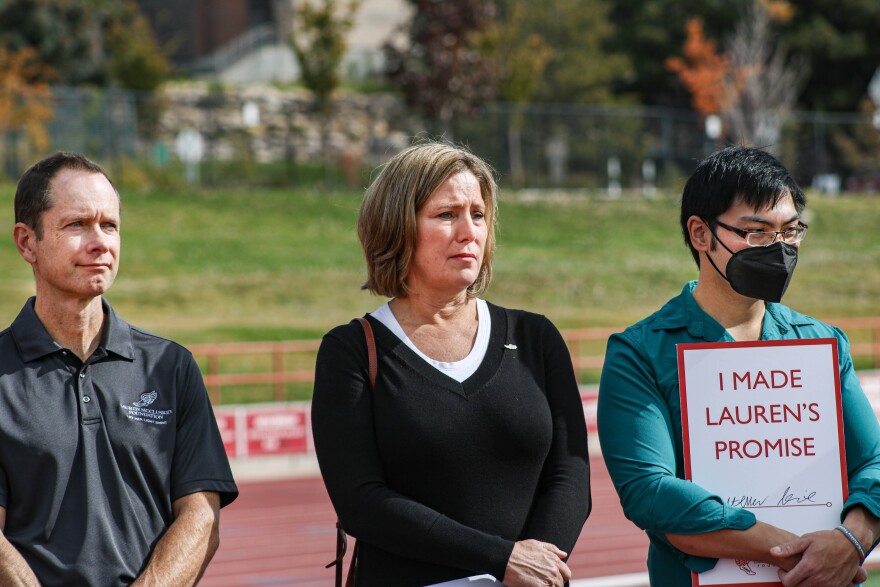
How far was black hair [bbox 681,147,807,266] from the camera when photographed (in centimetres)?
343

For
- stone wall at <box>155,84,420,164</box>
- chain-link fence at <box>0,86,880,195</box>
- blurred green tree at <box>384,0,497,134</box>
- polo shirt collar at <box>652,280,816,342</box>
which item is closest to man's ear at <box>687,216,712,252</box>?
polo shirt collar at <box>652,280,816,342</box>

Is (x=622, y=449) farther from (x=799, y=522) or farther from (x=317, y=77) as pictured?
(x=317, y=77)

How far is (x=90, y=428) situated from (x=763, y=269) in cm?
191

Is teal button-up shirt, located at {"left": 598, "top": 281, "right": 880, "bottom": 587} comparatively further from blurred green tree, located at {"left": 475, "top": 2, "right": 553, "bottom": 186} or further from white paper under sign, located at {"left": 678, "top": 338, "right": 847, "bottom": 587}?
blurred green tree, located at {"left": 475, "top": 2, "right": 553, "bottom": 186}

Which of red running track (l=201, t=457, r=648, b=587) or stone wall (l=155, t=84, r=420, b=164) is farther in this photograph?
stone wall (l=155, t=84, r=420, b=164)

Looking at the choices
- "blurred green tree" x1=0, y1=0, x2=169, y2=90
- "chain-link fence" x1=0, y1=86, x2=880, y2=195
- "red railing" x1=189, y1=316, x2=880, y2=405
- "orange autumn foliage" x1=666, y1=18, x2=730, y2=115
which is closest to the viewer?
"red railing" x1=189, y1=316, x2=880, y2=405

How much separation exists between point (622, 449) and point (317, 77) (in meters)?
32.3

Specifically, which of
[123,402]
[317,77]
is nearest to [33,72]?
[317,77]

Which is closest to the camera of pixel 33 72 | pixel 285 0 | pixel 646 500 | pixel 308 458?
pixel 646 500

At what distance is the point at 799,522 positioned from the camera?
3.33 m

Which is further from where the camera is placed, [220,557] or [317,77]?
[317,77]

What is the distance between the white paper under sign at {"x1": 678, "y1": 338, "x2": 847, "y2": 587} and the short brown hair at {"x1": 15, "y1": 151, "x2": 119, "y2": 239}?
5.96ft

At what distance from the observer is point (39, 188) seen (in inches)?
135

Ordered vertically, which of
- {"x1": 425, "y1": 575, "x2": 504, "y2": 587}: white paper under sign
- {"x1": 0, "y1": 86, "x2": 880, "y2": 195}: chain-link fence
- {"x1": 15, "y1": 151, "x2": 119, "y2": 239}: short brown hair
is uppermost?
{"x1": 15, "y1": 151, "x2": 119, "y2": 239}: short brown hair
